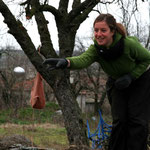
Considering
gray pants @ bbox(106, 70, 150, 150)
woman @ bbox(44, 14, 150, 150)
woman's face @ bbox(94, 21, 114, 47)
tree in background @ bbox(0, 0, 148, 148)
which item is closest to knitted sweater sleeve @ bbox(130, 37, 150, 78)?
woman @ bbox(44, 14, 150, 150)

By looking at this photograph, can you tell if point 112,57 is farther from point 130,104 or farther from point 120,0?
point 120,0

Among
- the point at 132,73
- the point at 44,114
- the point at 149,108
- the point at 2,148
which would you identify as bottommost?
the point at 44,114

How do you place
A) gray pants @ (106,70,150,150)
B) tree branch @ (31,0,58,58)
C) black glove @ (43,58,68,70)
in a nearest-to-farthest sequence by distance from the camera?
black glove @ (43,58,68,70) → gray pants @ (106,70,150,150) → tree branch @ (31,0,58,58)

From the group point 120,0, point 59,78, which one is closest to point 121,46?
point 59,78

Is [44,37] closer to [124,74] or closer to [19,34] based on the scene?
[19,34]

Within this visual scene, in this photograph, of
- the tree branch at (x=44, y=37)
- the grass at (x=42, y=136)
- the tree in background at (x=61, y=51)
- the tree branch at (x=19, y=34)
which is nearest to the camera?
the tree branch at (x=19, y=34)

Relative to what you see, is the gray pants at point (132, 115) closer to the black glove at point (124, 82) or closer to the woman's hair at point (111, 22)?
the black glove at point (124, 82)

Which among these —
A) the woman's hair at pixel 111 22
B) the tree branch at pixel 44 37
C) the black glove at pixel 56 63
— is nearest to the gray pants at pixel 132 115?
the woman's hair at pixel 111 22

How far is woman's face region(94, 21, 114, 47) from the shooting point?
264 centimetres

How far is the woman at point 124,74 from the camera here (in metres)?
2.68

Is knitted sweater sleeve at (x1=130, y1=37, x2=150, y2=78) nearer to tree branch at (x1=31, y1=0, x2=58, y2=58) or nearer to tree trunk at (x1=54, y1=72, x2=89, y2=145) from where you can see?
tree trunk at (x1=54, y1=72, x2=89, y2=145)

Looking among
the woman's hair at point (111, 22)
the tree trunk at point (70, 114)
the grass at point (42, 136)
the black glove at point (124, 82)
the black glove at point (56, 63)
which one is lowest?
the grass at point (42, 136)

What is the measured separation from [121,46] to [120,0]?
4.52m

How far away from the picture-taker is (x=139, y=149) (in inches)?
108
